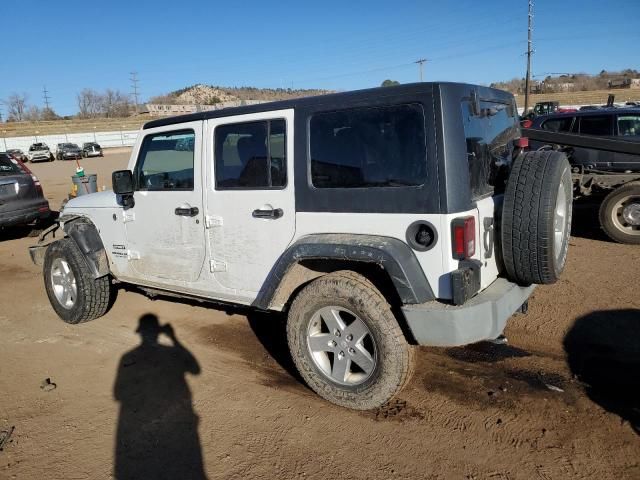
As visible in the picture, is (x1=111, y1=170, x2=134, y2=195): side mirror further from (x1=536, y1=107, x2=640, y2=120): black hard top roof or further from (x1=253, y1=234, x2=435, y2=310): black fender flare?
(x1=536, y1=107, x2=640, y2=120): black hard top roof

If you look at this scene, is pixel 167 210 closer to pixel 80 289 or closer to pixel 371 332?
pixel 80 289

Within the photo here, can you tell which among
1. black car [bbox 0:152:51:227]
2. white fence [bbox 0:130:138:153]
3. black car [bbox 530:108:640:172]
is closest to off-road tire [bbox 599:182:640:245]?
black car [bbox 530:108:640:172]

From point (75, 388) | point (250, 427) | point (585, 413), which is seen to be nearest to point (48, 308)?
point (75, 388)

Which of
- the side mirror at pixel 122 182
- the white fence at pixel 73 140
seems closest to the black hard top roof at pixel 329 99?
the side mirror at pixel 122 182

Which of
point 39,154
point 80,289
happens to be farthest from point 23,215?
point 39,154

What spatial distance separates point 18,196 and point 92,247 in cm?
528

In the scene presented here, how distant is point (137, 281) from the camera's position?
4.62 m

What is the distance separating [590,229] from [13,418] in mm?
8499

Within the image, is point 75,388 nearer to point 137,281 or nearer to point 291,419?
point 137,281

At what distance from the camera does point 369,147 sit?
3.00m

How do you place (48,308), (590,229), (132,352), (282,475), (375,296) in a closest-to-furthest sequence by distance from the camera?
(282,475)
(375,296)
(132,352)
(48,308)
(590,229)

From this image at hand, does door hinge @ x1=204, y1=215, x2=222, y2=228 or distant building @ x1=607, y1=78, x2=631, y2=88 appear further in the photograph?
distant building @ x1=607, y1=78, x2=631, y2=88

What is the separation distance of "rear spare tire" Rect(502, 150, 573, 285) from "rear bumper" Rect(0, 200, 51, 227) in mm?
8753

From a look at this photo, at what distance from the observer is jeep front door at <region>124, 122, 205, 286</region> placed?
3.93 meters
